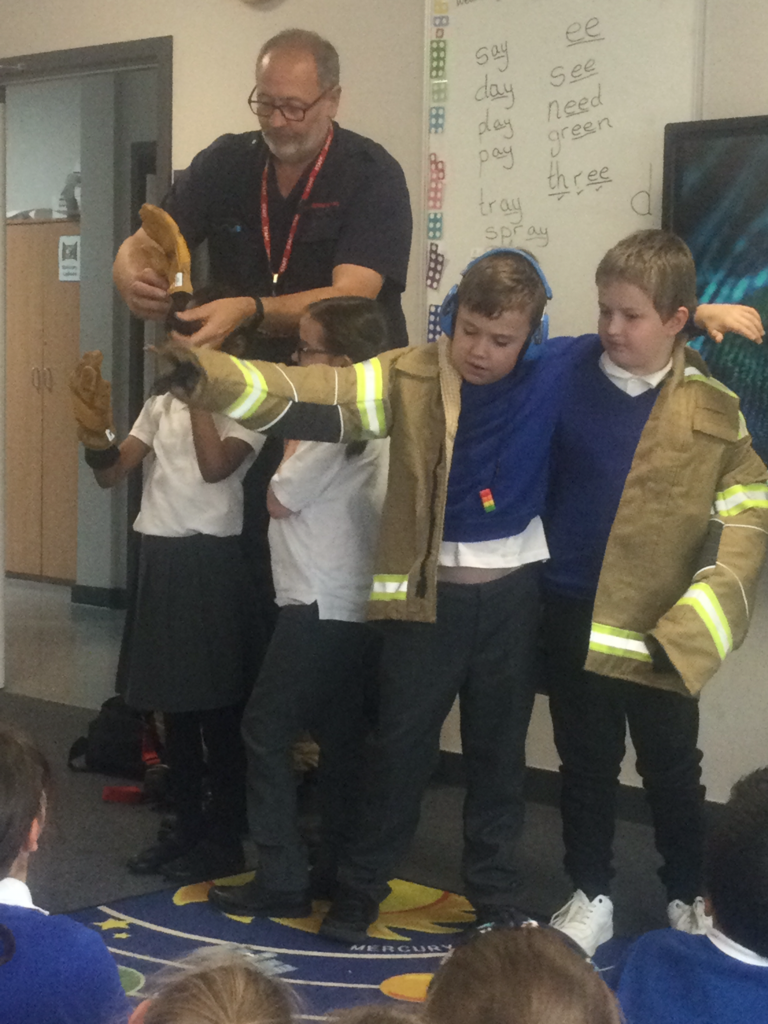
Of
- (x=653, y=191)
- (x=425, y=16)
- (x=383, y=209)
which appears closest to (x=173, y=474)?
(x=383, y=209)

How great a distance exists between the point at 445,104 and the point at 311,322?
126cm

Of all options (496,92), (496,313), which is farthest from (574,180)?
(496,313)

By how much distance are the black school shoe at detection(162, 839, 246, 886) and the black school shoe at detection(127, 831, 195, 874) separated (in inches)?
0.5

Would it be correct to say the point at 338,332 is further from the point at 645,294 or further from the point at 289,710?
the point at 289,710

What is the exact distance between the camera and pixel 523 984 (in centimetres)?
94

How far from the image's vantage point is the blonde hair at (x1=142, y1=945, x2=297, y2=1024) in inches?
34.7

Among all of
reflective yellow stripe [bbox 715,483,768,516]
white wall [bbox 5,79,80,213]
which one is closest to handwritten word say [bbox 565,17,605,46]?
reflective yellow stripe [bbox 715,483,768,516]

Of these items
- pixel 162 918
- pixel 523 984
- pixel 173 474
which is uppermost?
pixel 173 474

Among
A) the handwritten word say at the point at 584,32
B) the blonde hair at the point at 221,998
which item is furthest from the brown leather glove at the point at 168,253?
the blonde hair at the point at 221,998

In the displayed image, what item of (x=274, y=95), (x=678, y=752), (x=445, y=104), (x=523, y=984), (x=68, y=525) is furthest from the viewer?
(x=68, y=525)

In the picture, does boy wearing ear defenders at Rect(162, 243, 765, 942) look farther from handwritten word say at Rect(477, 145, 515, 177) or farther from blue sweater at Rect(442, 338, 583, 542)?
handwritten word say at Rect(477, 145, 515, 177)

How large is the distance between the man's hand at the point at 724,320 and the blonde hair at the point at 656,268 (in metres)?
0.06

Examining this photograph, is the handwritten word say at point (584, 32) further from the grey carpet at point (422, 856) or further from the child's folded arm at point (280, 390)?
the grey carpet at point (422, 856)

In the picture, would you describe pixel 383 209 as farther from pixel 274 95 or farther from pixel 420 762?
pixel 420 762
